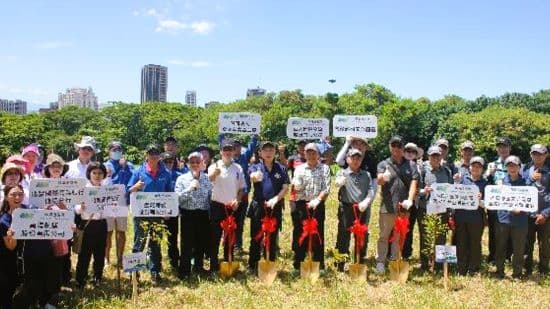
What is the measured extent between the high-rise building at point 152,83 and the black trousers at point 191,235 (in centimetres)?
18306

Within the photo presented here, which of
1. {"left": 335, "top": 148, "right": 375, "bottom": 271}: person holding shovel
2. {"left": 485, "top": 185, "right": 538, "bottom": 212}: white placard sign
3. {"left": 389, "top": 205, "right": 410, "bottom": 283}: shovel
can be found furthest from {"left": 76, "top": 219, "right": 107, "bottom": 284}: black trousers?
{"left": 485, "top": 185, "right": 538, "bottom": 212}: white placard sign

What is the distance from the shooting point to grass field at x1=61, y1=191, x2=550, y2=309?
6.76m

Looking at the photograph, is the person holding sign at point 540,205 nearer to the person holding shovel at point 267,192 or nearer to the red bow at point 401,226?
the red bow at point 401,226

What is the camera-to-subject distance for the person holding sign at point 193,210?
24.7 feet

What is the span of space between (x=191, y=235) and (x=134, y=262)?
117cm

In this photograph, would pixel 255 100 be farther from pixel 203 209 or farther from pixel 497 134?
pixel 203 209

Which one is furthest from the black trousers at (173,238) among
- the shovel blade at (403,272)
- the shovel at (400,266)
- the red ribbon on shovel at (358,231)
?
the shovel blade at (403,272)

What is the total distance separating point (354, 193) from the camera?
793 centimetres

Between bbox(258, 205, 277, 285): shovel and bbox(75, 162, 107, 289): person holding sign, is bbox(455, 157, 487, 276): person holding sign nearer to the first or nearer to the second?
bbox(258, 205, 277, 285): shovel

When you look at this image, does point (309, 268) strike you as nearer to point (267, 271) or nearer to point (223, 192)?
point (267, 271)

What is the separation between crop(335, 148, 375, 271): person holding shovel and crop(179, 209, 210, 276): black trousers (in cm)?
231

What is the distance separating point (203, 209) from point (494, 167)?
215 inches

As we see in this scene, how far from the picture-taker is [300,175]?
26.0ft

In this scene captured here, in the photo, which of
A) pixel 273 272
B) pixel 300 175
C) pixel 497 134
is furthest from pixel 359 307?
pixel 497 134
